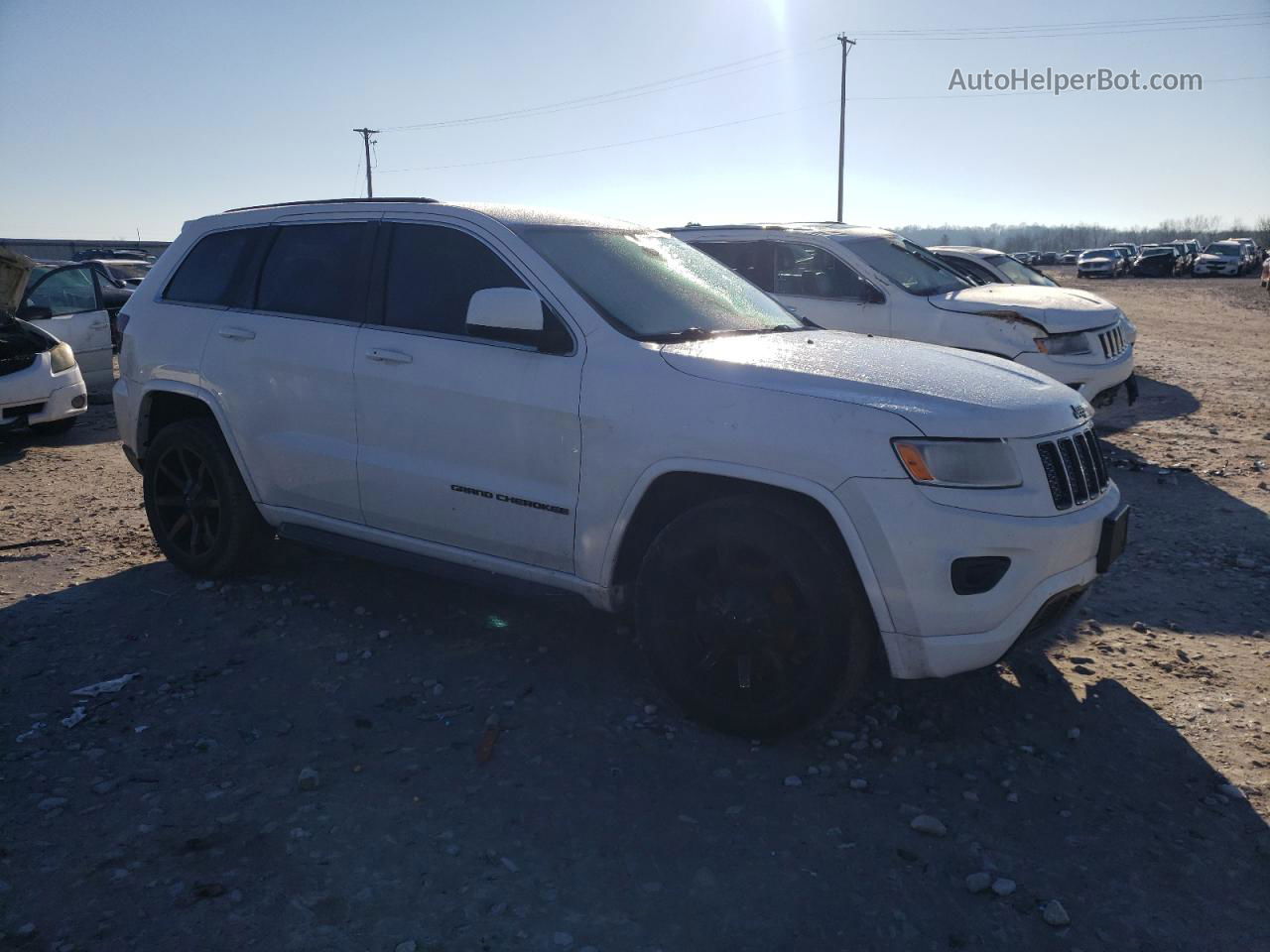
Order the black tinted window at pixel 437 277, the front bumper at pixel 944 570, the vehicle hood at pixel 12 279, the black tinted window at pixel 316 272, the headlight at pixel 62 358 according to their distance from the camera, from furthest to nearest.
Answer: the vehicle hood at pixel 12 279
the headlight at pixel 62 358
the black tinted window at pixel 316 272
the black tinted window at pixel 437 277
the front bumper at pixel 944 570

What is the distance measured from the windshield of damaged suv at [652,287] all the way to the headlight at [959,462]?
1.12 meters

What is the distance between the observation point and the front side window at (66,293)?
1132cm

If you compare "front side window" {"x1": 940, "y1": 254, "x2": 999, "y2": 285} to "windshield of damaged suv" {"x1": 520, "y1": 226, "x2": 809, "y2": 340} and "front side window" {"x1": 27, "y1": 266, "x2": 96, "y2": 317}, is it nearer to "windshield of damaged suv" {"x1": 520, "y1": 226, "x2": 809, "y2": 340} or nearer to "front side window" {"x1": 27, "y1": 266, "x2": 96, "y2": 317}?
"windshield of damaged suv" {"x1": 520, "y1": 226, "x2": 809, "y2": 340}

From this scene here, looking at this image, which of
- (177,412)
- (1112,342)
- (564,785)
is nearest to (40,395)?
(177,412)

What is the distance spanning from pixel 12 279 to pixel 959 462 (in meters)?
11.0

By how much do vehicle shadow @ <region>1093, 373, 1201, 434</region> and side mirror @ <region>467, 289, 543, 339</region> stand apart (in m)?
6.38

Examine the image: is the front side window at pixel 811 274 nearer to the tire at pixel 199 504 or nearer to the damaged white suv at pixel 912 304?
the damaged white suv at pixel 912 304

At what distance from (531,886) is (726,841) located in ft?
2.00

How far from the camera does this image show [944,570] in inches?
125

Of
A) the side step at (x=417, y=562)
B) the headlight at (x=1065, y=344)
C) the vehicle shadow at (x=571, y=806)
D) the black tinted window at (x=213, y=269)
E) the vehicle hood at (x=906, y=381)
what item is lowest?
the vehicle shadow at (x=571, y=806)

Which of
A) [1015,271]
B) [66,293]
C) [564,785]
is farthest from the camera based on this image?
[1015,271]

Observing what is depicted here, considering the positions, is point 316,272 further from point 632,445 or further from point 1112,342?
point 1112,342

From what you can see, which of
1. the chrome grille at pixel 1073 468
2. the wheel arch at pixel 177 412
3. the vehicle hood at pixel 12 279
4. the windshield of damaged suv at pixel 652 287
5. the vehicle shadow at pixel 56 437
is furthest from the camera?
the vehicle hood at pixel 12 279

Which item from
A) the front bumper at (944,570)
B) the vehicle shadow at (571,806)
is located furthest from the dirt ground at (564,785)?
the front bumper at (944,570)
